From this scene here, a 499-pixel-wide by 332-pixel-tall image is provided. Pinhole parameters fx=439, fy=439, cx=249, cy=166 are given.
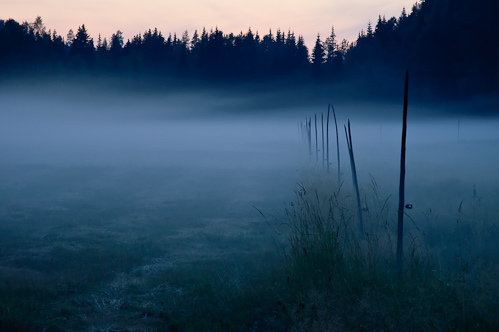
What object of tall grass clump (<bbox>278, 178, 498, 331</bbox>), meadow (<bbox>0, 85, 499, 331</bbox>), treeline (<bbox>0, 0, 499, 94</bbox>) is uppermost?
treeline (<bbox>0, 0, 499, 94</bbox>)

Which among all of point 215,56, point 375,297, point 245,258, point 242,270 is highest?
point 215,56

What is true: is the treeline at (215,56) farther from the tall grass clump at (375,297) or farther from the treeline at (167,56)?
the tall grass clump at (375,297)

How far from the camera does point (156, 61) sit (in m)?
90.2

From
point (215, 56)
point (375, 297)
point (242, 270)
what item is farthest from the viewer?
point (215, 56)

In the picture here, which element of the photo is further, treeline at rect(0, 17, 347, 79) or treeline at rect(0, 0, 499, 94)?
treeline at rect(0, 17, 347, 79)

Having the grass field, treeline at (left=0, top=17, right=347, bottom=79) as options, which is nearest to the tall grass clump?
the grass field

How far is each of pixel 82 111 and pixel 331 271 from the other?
4763 inches

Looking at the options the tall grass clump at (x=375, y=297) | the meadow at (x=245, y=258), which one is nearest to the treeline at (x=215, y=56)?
the meadow at (x=245, y=258)

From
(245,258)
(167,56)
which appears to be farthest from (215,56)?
(245,258)

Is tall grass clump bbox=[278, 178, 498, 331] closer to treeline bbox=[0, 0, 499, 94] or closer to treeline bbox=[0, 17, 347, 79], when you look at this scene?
treeline bbox=[0, 0, 499, 94]

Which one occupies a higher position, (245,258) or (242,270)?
(242,270)

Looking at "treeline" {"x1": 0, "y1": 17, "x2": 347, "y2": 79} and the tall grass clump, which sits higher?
"treeline" {"x1": 0, "y1": 17, "x2": 347, "y2": 79}

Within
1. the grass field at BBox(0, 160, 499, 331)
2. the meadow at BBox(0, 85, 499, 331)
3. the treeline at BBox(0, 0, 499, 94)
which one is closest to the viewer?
the grass field at BBox(0, 160, 499, 331)

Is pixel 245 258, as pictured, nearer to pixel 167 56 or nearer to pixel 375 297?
pixel 375 297
